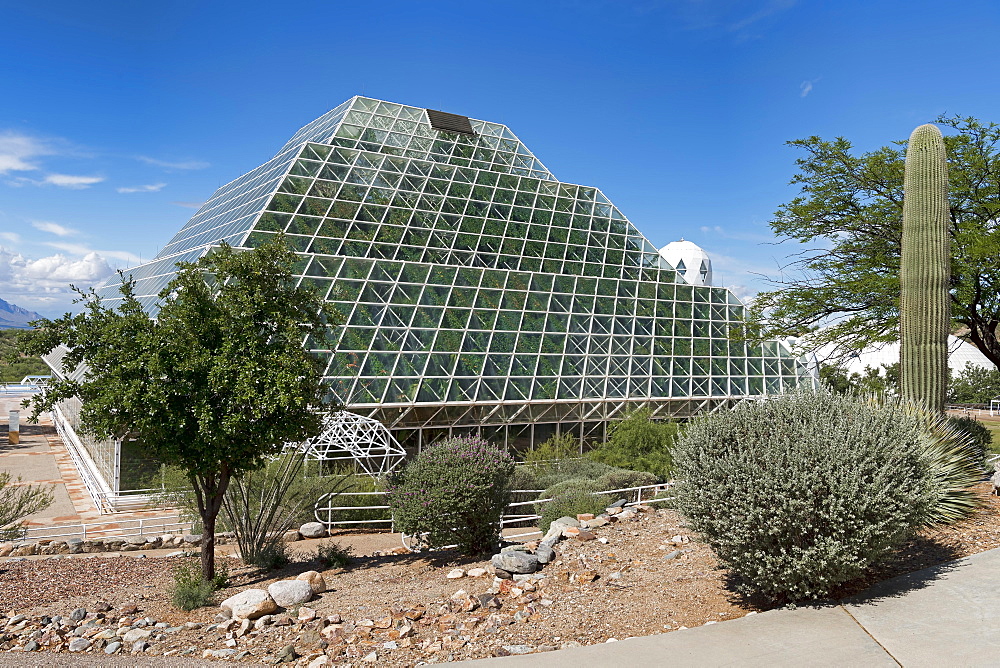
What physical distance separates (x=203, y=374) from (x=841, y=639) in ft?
33.0

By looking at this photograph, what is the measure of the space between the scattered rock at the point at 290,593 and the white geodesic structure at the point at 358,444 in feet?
34.4

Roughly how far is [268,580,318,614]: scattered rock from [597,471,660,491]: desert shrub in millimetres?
9304

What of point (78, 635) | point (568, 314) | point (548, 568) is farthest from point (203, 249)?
point (548, 568)

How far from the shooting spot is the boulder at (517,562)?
9.40 meters

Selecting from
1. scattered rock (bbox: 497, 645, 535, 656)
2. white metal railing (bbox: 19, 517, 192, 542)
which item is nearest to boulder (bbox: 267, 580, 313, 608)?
scattered rock (bbox: 497, 645, 535, 656)

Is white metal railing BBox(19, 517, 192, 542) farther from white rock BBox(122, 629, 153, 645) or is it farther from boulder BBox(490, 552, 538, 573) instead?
boulder BBox(490, 552, 538, 573)

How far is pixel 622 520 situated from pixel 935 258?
7442 millimetres

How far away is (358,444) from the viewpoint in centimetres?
2284

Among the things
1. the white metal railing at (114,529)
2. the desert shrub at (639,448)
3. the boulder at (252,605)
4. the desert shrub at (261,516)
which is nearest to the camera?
the boulder at (252,605)

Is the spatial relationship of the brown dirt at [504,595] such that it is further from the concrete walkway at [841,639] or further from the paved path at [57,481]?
the paved path at [57,481]

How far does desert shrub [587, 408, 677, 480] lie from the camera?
75.8 feet

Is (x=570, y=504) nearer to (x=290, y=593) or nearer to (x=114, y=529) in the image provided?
(x=290, y=593)

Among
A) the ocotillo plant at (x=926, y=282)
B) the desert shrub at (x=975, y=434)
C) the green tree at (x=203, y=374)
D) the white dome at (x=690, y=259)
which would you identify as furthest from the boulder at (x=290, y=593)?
the white dome at (x=690, y=259)

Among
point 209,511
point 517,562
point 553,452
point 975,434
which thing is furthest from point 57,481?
point 975,434
